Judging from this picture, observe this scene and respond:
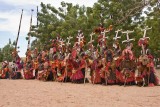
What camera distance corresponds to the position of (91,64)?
53.6 ft

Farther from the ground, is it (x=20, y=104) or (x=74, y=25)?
(x=74, y=25)

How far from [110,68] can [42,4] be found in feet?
106

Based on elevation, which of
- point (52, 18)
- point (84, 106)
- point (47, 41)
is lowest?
point (84, 106)

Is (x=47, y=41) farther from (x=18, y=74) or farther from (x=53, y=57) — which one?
(x=53, y=57)

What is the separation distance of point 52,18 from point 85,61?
28445 mm

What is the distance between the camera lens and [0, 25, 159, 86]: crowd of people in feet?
47.6

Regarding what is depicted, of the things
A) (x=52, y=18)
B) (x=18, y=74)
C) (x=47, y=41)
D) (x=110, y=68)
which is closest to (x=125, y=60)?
(x=110, y=68)

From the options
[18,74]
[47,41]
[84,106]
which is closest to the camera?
[84,106]

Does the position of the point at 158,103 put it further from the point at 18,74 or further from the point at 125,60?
the point at 18,74

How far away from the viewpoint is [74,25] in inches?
1478

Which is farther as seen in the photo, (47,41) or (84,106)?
(47,41)

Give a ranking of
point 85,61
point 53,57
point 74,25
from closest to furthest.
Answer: point 85,61 < point 53,57 < point 74,25

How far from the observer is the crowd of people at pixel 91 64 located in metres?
14.5

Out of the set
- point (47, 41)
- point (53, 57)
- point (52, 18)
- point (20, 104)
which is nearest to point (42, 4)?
point (52, 18)
